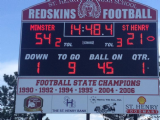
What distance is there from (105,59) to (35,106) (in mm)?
3305

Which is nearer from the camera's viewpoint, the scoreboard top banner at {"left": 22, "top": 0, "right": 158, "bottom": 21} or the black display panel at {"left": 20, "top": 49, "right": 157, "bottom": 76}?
the black display panel at {"left": 20, "top": 49, "right": 157, "bottom": 76}

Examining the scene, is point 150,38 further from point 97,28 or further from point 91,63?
point 91,63

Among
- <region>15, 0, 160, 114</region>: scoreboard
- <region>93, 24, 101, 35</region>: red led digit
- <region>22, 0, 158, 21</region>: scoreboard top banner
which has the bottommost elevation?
<region>15, 0, 160, 114</region>: scoreboard

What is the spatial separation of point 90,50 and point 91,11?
1.72m

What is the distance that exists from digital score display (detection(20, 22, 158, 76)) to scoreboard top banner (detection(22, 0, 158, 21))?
11.8 inches

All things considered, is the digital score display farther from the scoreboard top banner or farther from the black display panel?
the scoreboard top banner

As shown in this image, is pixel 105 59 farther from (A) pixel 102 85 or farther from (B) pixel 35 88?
(B) pixel 35 88

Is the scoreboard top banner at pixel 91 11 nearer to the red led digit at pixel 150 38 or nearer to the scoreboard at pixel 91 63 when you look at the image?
the scoreboard at pixel 91 63

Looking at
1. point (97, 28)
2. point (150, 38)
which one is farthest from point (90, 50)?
point (150, 38)

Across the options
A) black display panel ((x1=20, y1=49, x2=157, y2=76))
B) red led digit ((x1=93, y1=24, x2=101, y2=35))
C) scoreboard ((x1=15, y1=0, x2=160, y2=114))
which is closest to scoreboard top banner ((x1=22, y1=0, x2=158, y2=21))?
scoreboard ((x1=15, y1=0, x2=160, y2=114))

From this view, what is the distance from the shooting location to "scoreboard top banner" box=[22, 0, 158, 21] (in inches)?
546

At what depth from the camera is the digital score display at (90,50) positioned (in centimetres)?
1323

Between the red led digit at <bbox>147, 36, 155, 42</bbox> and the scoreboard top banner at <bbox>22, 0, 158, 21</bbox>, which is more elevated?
the scoreboard top banner at <bbox>22, 0, 158, 21</bbox>

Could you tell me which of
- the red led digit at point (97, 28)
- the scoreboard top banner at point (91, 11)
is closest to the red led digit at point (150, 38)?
the scoreboard top banner at point (91, 11)
